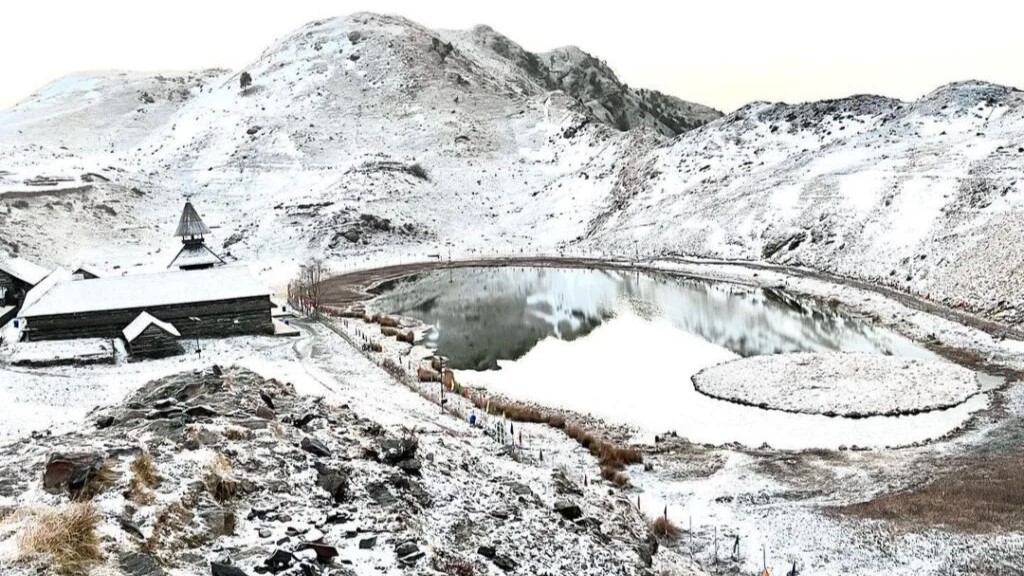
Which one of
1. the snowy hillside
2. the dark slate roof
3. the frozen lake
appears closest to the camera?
the frozen lake

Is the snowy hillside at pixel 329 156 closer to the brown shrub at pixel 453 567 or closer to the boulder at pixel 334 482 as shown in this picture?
the boulder at pixel 334 482

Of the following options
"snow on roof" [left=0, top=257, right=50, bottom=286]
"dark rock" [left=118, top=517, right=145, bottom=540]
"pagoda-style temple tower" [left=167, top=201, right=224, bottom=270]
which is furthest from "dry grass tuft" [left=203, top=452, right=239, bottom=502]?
"pagoda-style temple tower" [left=167, top=201, right=224, bottom=270]

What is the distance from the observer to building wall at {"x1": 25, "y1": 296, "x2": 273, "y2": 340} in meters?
41.4

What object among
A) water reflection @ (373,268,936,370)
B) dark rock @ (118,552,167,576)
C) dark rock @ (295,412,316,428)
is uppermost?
dark rock @ (118,552,167,576)

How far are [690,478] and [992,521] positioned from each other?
28.7 feet

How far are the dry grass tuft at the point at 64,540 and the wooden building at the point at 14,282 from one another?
45.2m

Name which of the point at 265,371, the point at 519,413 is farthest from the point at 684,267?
the point at 265,371

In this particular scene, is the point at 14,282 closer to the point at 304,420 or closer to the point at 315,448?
the point at 304,420

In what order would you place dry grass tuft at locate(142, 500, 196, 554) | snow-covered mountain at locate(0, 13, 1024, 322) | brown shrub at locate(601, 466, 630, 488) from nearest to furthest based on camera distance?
1. dry grass tuft at locate(142, 500, 196, 554)
2. brown shrub at locate(601, 466, 630, 488)
3. snow-covered mountain at locate(0, 13, 1024, 322)

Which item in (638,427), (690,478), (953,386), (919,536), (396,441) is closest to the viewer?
(919,536)

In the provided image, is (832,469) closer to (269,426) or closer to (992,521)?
(992,521)

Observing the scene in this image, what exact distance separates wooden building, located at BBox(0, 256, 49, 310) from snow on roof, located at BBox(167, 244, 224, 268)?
10906 mm

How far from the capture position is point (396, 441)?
20750 millimetres

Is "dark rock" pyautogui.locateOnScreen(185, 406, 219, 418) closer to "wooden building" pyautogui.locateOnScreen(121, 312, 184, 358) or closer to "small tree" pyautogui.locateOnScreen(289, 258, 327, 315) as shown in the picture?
"wooden building" pyautogui.locateOnScreen(121, 312, 184, 358)
